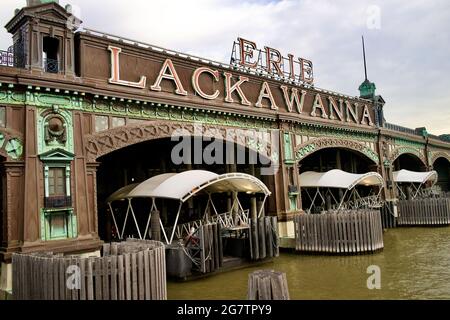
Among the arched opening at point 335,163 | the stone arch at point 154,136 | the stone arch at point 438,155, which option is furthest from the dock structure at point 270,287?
the stone arch at point 438,155

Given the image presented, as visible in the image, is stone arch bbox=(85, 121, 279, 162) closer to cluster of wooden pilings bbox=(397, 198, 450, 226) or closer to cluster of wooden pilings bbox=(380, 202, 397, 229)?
cluster of wooden pilings bbox=(380, 202, 397, 229)

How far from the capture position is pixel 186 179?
1911 centimetres

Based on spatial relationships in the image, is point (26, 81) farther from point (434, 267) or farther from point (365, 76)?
point (365, 76)

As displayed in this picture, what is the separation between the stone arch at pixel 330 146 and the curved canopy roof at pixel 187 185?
7953 millimetres

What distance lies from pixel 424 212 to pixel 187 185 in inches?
921

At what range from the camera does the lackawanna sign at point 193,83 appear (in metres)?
18.3

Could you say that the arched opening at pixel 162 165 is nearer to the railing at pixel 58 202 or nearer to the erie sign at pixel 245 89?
the erie sign at pixel 245 89

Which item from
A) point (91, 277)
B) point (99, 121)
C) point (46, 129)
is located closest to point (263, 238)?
point (99, 121)

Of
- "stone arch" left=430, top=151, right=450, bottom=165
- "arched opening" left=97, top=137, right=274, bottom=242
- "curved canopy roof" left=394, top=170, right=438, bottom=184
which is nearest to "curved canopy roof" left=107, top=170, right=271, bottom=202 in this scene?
"arched opening" left=97, top=137, right=274, bottom=242

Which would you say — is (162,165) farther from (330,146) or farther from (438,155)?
(438,155)

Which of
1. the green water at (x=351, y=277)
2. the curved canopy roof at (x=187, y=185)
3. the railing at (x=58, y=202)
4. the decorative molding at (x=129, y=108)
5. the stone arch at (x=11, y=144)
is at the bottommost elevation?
the green water at (x=351, y=277)

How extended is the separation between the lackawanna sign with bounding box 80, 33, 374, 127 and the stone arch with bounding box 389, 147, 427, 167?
41.2ft

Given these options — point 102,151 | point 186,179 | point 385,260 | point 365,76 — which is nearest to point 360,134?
point 365,76
